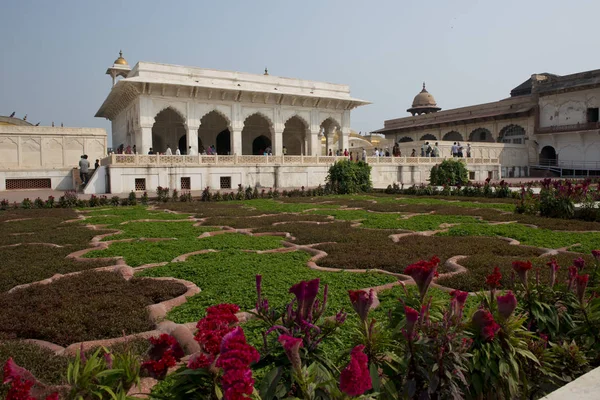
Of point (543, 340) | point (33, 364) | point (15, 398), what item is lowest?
point (33, 364)

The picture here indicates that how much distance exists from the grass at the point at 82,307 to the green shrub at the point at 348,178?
12.4 m

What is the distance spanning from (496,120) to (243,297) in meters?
34.3

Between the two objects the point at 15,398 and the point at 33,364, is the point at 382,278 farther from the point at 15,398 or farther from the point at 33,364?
the point at 15,398

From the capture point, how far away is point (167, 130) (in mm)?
25375

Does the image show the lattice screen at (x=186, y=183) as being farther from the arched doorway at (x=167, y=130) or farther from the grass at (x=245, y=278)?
the grass at (x=245, y=278)

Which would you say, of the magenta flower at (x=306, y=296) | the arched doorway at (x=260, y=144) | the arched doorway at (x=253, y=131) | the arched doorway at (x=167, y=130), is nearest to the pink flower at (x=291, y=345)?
the magenta flower at (x=306, y=296)

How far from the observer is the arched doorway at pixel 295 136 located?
1139 inches

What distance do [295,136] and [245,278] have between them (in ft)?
85.2

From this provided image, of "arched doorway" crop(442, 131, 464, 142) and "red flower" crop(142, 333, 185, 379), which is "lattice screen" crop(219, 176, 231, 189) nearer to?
"red flower" crop(142, 333, 185, 379)

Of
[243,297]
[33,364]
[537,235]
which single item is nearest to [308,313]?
[33,364]

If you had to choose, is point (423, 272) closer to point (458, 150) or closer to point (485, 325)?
point (485, 325)

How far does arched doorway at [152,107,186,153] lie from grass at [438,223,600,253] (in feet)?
68.3

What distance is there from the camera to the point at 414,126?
3972 centimetres

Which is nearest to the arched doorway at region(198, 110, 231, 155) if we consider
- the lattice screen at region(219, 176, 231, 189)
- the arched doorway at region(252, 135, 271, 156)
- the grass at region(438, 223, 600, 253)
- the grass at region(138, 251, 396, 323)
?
the arched doorway at region(252, 135, 271, 156)
